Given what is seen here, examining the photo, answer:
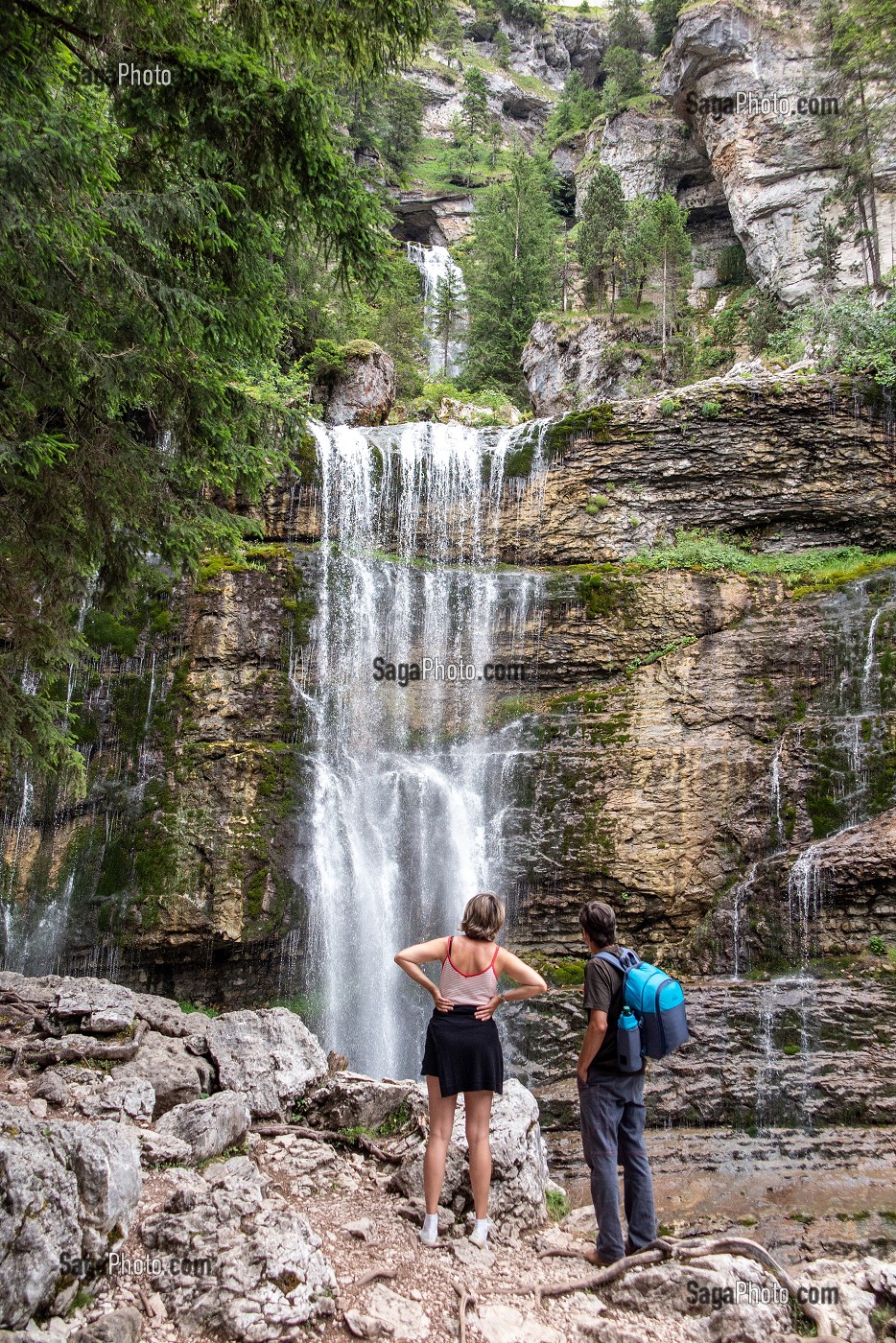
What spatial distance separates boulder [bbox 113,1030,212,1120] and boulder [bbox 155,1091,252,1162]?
0.70 meters

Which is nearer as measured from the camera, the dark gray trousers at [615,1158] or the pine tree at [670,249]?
the dark gray trousers at [615,1158]

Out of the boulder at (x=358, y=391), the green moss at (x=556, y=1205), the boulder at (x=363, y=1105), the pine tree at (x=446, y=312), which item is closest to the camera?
the green moss at (x=556, y=1205)

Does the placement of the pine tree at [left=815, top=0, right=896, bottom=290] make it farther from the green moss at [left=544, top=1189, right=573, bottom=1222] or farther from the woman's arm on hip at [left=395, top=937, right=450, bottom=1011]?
the green moss at [left=544, top=1189, right=573, bottom=1222]

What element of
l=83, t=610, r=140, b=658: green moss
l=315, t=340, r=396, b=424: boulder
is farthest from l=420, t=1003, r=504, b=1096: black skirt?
l=315, t=340, r=396, b=424: boulder

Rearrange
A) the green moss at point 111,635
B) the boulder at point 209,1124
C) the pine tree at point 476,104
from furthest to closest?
the pine tree at point 476,104
the green moss at point 111,635
the boulder at point 209,1124

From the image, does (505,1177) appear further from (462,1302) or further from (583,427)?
(583,427)

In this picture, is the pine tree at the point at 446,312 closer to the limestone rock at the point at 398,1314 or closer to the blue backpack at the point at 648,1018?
the blue backpack at the point at 648,1018

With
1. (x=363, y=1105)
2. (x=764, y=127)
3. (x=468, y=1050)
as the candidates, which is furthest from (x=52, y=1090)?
(x=764, y=127)

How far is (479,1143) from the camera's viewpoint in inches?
162

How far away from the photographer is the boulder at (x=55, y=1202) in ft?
10.3

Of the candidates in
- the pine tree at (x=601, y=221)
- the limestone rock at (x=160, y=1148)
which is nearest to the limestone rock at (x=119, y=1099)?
the limestone rock at (x=160, y=1148)

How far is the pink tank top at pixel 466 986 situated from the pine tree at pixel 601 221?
29.6 m

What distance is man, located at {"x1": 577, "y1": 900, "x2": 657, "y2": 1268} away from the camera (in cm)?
411

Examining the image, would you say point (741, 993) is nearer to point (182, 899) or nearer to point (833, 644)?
point (833, 644)
